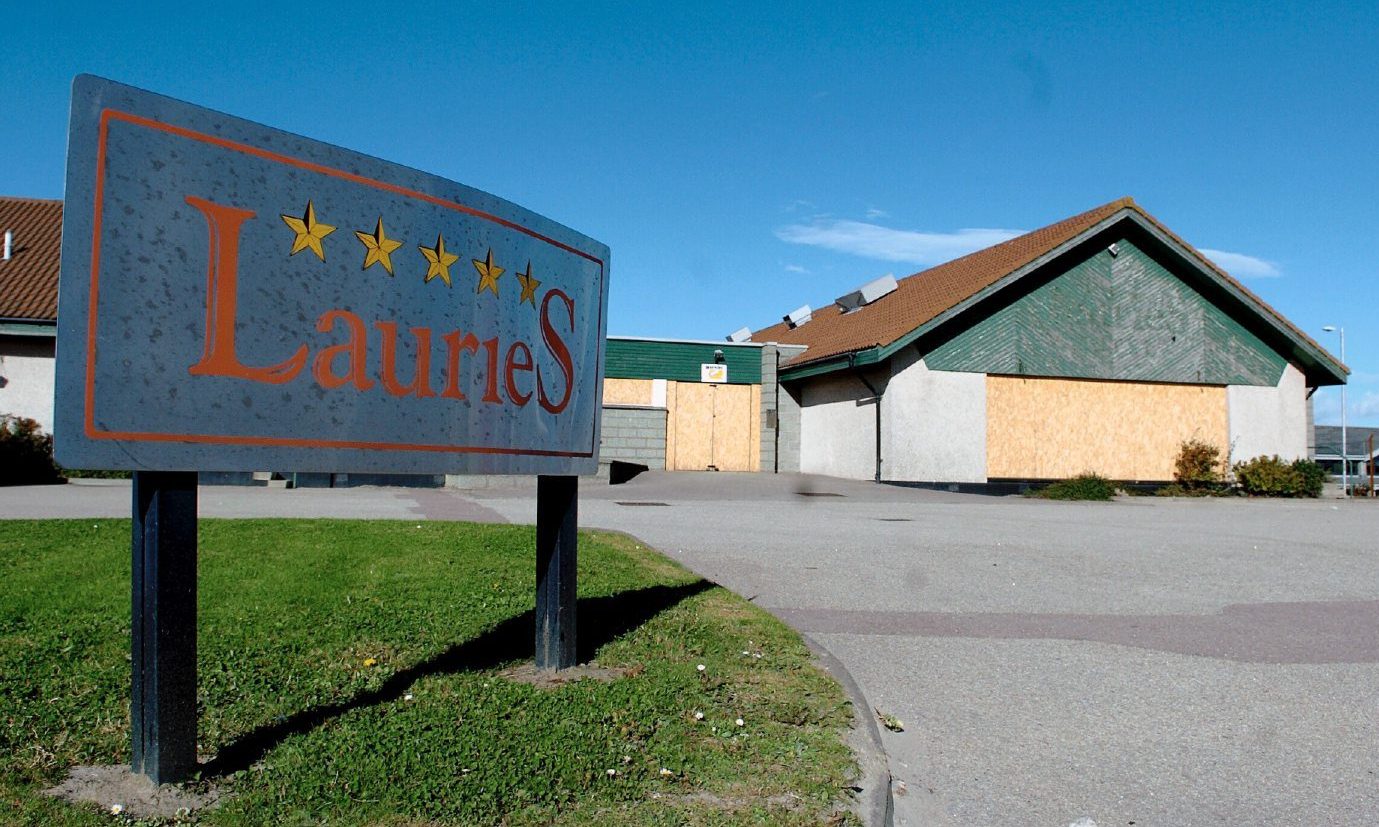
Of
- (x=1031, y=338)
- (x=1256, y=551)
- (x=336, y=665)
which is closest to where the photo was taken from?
(x=336, y=665)

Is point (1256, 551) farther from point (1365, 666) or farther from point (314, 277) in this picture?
point (314, 277)

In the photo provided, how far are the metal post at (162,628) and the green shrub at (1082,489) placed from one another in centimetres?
2226

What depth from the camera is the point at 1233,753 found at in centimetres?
520

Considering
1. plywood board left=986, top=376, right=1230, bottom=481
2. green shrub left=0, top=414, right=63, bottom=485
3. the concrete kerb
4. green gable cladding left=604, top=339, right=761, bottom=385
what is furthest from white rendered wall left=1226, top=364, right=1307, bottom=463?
green shrub left=0, top=414, right=63, bottom=485

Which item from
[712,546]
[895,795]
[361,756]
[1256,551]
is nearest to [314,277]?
[361,756]

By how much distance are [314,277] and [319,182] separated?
403 millimetres

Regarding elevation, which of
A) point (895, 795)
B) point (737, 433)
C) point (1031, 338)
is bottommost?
point (895, 795)

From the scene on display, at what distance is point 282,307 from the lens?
4250 millimetres

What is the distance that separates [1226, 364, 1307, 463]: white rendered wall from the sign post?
27235 millimetres

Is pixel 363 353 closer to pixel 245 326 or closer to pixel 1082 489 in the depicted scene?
pixel 245 326

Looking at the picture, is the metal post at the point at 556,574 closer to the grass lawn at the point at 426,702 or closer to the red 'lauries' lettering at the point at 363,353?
the grass lawn at the point at 426,702

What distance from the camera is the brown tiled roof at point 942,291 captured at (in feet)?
82.8

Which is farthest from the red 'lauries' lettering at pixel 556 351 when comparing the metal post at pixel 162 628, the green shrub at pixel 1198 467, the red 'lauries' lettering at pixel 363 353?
the green shrub at pixel 1198 467

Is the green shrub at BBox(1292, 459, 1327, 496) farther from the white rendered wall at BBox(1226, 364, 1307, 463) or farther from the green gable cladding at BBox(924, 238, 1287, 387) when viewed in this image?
the green gable cladding at BBox(924, 238, 1287, 387)
